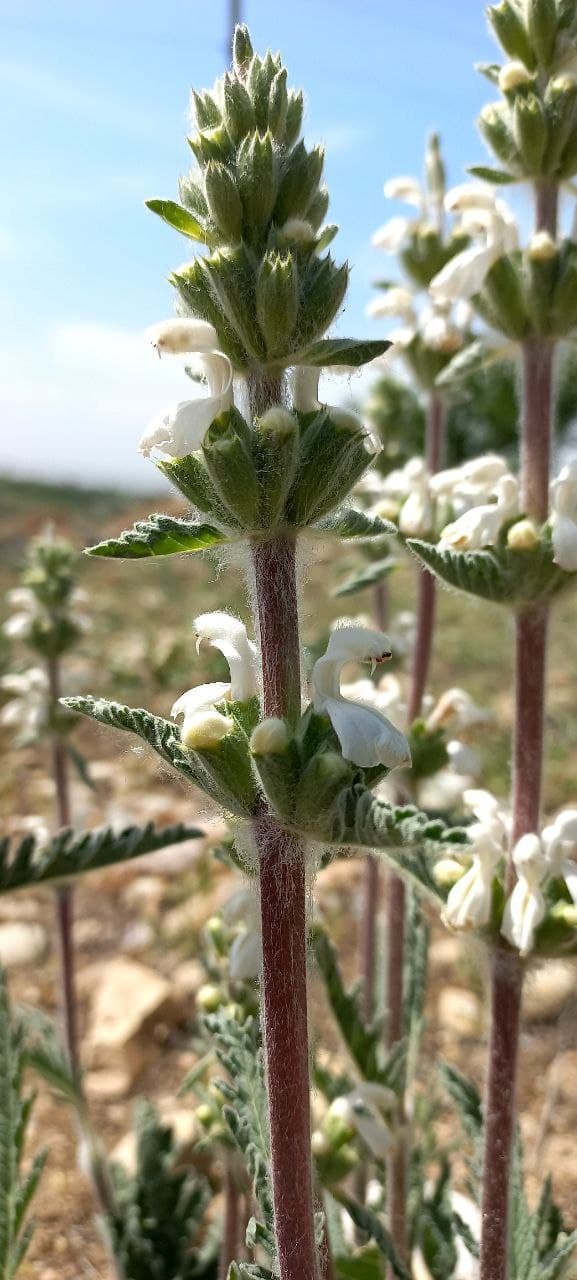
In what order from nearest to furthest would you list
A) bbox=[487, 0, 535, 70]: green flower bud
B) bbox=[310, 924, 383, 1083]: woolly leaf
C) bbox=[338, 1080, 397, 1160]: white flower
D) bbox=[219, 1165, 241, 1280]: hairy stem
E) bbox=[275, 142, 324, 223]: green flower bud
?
bbox=[275, 142, 324, 223]: green flower bud → bbox=[487, 0, 535, 70]: green flower bud → bbox=[310, 924, 383, 1083]: woolly leaf → bbox=[338, 1080, 397, 1160]: white flower → bbox=[219, 1165, 241, 1280]: hairy stem

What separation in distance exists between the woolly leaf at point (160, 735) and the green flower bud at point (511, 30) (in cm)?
146

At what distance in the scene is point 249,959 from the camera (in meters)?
1.66

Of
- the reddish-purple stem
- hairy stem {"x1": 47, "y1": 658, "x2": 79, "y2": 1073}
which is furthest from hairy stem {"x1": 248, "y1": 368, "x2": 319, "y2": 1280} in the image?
hairy stem {"x1": 47, "y1": 658, "x2": 79, "y2": 1073}

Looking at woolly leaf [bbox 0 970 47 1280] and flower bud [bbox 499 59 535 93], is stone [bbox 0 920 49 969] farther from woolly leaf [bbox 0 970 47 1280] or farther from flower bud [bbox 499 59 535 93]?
flower bud [bbox 499 59 535 93]

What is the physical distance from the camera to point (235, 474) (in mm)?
1173

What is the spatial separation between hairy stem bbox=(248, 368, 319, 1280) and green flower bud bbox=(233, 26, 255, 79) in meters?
0.45

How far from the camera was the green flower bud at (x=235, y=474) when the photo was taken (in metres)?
1.17

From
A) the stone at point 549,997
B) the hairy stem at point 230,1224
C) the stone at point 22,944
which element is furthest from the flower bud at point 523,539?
the stone at point 22,944

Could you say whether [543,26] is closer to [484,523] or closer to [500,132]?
[500,132]

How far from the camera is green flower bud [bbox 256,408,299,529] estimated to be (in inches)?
46.0

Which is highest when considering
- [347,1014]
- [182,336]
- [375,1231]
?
[182,336]

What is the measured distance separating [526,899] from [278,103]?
125cm

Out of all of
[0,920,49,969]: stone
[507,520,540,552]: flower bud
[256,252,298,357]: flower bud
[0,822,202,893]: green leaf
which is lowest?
[0,920,49,969]: stone

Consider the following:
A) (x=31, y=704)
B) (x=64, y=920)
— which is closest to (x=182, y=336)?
(x=64, y=920)
